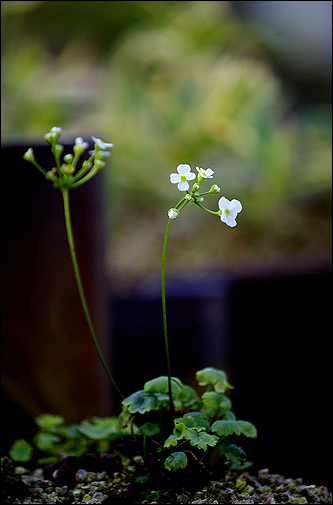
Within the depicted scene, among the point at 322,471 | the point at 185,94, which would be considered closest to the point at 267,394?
the point at 322,471

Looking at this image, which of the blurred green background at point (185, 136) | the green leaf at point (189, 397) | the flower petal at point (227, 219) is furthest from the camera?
the blurred green background at point (185, 136)

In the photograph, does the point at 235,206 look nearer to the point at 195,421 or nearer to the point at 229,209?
the point at 229,209

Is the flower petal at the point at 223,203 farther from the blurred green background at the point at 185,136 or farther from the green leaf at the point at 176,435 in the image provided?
the blurred green background at the point at 185,136

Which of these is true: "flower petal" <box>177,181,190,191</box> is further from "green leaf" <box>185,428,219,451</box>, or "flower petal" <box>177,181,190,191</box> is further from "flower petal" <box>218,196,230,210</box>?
"green leaf" <box>185,428,219,451</box>

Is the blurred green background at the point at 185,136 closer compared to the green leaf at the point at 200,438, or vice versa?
the green leaf at the point at 200,438

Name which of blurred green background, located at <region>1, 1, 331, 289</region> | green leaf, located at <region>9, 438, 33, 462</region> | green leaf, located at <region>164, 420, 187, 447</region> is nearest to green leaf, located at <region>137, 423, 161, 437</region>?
green leaf, located at <region>164, 420, 187, 447</region>

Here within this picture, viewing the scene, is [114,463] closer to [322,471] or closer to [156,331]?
[322,471]

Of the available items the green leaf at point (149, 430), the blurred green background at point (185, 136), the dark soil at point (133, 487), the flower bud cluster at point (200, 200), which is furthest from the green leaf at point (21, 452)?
the blurred green background at point (185, 136)
